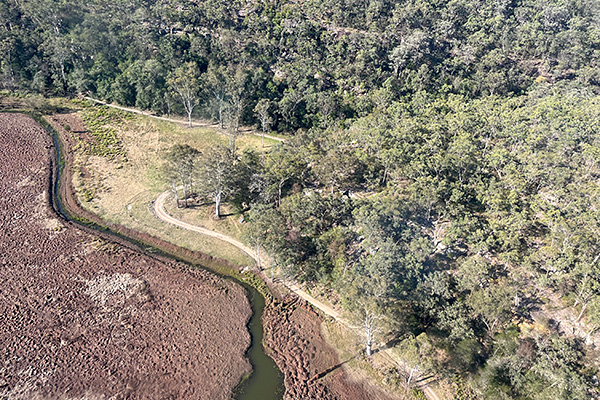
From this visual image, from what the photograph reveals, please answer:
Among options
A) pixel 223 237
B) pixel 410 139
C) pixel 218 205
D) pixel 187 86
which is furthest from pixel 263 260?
pixel 187 86

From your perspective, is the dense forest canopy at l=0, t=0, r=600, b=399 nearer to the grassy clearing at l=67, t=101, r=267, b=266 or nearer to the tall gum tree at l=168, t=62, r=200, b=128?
the tall gum tree at l=168, t=62, r=200, b=128

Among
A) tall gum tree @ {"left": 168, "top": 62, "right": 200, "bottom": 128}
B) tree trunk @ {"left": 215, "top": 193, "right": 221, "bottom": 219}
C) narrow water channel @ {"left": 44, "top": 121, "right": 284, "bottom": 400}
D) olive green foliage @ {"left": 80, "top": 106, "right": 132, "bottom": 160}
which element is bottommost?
narrow water channel @ {"left": 44, "top": 121, "right": 284, "bottom": 400}

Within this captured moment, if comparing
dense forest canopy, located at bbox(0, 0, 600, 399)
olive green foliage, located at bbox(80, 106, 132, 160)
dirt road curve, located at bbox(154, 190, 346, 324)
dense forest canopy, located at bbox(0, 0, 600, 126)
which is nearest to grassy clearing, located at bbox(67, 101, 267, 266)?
olive green foliage, located at bbox(80, 106, 132, 160)

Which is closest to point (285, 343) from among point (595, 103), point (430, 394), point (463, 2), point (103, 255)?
point (430, 394)

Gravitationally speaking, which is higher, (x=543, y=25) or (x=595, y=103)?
(x=543, y=25)

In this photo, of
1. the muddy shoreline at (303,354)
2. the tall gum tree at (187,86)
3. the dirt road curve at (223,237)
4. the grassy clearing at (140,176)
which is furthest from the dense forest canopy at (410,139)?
the grassy clearing at (140,176)

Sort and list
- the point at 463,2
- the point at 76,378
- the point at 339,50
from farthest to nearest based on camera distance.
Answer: the point at 463,2 < the point at 339,50 < the point at 76,378

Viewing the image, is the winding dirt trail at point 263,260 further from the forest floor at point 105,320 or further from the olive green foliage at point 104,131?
the olive green foliage at point 104,131

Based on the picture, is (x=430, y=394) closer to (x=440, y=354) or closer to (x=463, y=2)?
(x=440, y=354)
